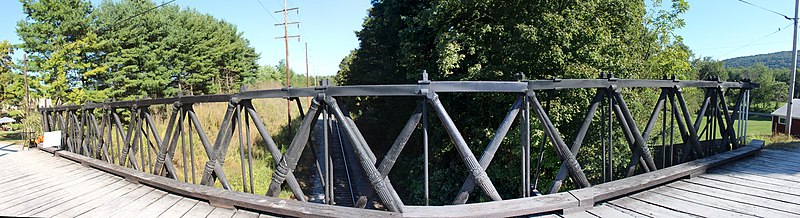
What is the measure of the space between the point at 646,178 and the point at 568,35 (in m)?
6.55

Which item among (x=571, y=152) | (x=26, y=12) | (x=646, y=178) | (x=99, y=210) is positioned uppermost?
(x=26, y=12)

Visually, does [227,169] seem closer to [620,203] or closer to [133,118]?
[133,118]

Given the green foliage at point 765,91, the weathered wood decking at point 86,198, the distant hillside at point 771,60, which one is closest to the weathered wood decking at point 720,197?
the weathered wood decking at point 86,198

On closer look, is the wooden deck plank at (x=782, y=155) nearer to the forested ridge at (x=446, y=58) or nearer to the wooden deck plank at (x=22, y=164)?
the forested ridge at (x=446, y=58)

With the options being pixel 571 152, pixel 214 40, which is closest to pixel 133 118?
pixel 571 152

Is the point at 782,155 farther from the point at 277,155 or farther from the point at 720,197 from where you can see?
the point at 277,155

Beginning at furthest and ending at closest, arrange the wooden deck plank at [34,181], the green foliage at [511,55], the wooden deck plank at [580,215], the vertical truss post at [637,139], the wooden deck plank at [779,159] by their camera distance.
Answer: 1. the green foliage at [511,55]
2. the wooden deck plank at [34,181]
3. the wooden deck plank at [779,159]
4. the vertical truss post at [637,139]
5. the wooden deck plank at [580,215]

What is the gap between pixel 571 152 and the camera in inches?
98.2

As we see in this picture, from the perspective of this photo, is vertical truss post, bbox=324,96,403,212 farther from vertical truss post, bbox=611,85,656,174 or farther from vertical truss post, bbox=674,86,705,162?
vertical truss post, bbox=674,86,705,162

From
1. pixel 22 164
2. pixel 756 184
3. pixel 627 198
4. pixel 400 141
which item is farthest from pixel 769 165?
pixel 22 164

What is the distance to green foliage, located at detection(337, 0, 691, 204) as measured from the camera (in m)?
8.82

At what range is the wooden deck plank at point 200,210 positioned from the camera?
2407 mm

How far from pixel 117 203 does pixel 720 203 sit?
468 centimetres

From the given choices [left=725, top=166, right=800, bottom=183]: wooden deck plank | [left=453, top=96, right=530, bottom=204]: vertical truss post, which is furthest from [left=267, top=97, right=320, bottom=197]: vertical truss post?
[left=725, top=166, right=800, bottom=183]: wooden deck plank
